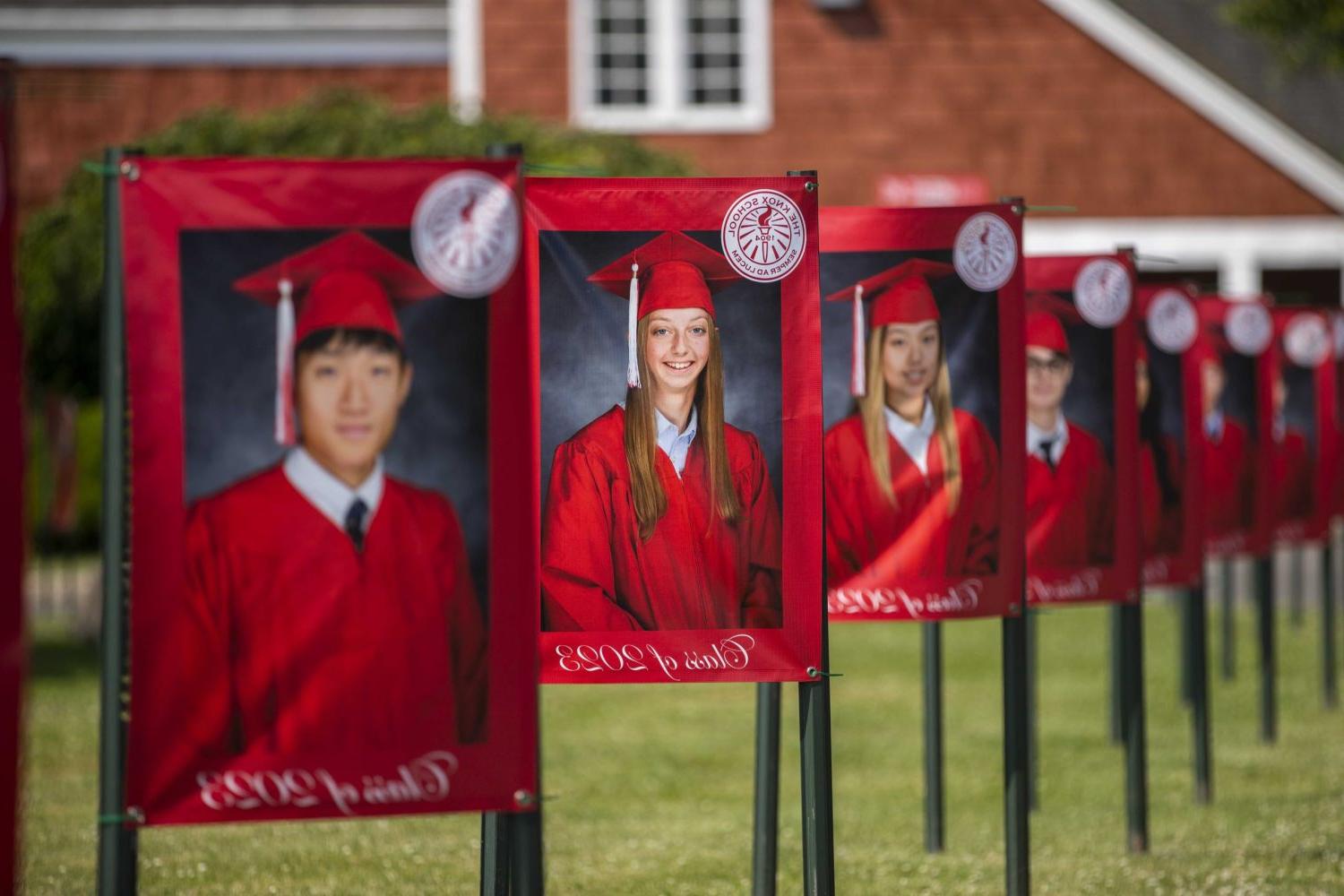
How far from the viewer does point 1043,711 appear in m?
13.7

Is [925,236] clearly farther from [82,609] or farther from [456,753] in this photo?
[82,609]

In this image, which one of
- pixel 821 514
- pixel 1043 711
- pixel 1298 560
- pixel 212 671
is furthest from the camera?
pixel 1298 560

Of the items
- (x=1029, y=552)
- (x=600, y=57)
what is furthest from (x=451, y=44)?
(x=1029, y=552)

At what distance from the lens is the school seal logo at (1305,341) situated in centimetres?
1332

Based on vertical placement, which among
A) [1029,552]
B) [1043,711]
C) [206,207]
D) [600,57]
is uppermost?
[600,57]

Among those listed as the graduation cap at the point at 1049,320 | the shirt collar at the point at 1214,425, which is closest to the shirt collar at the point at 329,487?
the graduation cap at the point at 1049,320

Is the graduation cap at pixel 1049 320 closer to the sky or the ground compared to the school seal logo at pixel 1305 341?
closer to the ground

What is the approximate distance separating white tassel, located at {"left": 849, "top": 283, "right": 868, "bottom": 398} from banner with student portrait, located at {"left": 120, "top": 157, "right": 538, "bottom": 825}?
253 centimetres

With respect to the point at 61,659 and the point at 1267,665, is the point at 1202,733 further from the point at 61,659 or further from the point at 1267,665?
the point at 61,659

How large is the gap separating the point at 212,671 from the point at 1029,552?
4544mm

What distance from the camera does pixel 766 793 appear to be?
289 inches

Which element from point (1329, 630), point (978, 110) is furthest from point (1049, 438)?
point (978, 110)

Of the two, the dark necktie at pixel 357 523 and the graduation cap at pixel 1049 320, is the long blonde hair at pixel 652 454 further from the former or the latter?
the graduation cap at pixel 1049 320

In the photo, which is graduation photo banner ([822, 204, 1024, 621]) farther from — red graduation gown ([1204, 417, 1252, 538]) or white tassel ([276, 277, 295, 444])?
red graduation gown ([1204, 417, 1252, 538])
